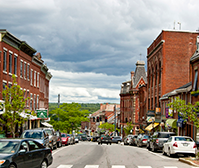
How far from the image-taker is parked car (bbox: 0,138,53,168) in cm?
1071

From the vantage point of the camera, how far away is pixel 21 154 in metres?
11.4

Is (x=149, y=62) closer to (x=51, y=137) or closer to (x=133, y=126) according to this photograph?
(x=133, y=126)

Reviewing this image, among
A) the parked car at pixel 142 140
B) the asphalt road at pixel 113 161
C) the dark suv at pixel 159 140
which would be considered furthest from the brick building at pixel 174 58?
the asphalt road at pixel 113 161

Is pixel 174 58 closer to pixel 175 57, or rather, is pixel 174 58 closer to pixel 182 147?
pixel 175 57

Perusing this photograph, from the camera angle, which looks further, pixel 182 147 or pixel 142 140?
pixel 142 140

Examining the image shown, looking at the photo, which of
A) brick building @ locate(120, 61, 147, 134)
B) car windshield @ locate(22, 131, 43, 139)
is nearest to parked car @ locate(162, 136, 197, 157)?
car windshield @ locate(22, 131, 43, 139)

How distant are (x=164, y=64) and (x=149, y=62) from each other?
1047 cm

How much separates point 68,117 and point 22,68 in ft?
115

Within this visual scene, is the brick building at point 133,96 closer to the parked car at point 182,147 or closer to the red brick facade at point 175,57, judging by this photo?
the red brick facade at point 175,57

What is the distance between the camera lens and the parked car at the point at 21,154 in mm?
10711

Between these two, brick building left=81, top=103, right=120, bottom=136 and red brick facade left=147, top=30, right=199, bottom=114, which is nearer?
red brick facade left=147, top=30, right=199, bottom=114

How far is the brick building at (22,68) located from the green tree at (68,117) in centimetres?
1736

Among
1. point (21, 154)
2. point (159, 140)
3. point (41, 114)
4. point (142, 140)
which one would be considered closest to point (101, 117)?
point (41, 114)

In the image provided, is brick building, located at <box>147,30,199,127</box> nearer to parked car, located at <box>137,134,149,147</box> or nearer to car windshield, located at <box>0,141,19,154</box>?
parked car, located at <box>137,134,149,147</box>
